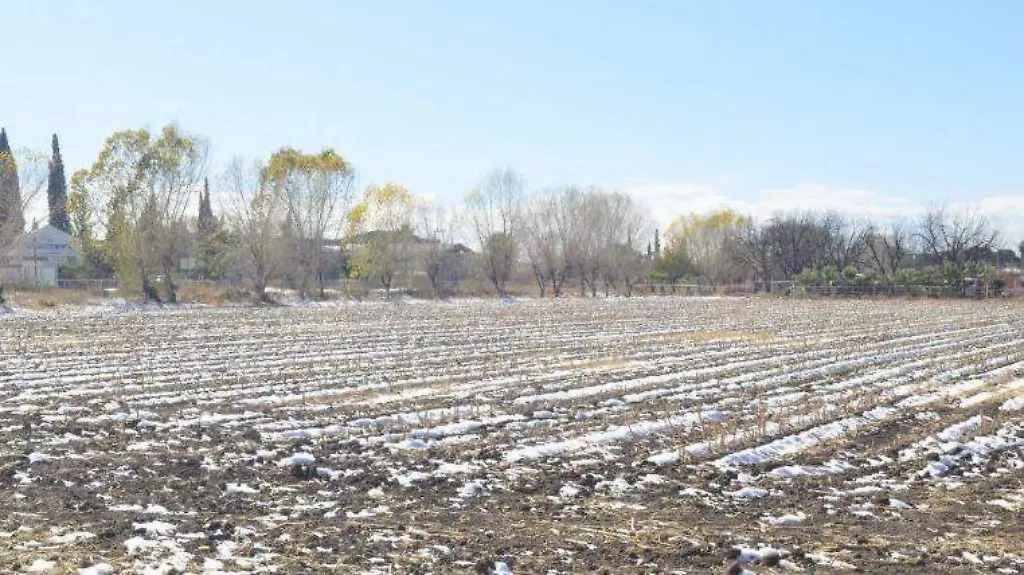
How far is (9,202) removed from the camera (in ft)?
174

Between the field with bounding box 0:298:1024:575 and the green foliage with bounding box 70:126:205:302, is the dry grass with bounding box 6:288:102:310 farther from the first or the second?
the field with bounding box 0:298:1024:575

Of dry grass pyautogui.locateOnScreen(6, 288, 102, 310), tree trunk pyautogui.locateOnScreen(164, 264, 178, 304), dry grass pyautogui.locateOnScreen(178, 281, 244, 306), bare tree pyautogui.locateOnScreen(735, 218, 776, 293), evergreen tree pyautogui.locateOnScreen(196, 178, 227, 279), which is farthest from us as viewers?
bare tree pyautogui.locateOnScreen(735, 218, 776, 293)

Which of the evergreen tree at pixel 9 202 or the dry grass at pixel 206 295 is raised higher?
the evergreen tree at pixel 9 202

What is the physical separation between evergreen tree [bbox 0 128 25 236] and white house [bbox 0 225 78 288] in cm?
84

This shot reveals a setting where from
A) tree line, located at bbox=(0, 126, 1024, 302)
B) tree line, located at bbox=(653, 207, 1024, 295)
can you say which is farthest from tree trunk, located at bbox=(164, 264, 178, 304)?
tree line, located at bbox=(653, 207, 1024, 295)

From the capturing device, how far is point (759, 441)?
11.6 meters

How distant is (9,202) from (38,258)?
90.3 ft

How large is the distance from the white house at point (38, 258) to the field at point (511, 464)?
3778 centimetres

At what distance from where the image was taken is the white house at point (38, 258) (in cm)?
5491

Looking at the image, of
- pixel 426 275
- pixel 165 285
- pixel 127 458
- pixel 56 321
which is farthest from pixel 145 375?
pixel 426 275

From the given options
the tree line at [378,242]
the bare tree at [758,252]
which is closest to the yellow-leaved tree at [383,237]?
the tree line at [378,242]

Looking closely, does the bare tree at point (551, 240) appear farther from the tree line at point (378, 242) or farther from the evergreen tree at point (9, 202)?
the evergreen tree at point (9, 202)

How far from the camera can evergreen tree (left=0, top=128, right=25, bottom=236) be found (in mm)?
51312

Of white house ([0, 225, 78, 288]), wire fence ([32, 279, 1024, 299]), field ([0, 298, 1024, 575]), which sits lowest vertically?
field ([0, 298, 1024, 575])
